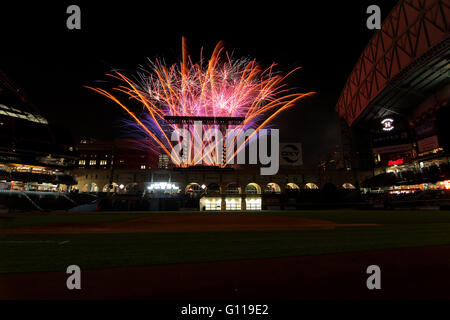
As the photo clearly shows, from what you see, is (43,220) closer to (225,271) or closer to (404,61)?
(225,271)

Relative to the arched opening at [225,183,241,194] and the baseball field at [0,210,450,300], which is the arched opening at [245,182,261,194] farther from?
the baseball field at [0,210,450,300]

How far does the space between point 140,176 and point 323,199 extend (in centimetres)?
4025

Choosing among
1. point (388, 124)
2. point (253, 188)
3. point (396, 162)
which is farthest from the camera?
point (253, 188)

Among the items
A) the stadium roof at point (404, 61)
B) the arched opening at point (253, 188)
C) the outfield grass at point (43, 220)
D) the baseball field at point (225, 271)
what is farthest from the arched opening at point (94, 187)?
the stadium roof at point (404, 61)

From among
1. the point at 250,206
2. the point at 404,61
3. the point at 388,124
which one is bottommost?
the point at 250,206

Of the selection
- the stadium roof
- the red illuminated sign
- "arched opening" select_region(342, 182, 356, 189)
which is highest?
the stadium roof

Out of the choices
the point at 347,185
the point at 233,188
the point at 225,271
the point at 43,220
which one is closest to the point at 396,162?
the point at 347,185

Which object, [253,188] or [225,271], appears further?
[253,188]

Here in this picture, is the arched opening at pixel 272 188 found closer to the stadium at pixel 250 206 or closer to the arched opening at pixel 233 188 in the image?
the stadium at pixel 250 206

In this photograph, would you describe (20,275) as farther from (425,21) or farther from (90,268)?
(425,21)

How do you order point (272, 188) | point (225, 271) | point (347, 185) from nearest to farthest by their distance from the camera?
point (225, 271), point (347, 185), point (272, 188)

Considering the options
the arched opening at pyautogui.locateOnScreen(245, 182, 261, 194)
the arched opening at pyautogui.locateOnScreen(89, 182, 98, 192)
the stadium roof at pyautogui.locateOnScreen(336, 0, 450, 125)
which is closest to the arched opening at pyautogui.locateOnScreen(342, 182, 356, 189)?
the stadium roof at pyautogui.locateOnScreen(336, 0, 450, 125)

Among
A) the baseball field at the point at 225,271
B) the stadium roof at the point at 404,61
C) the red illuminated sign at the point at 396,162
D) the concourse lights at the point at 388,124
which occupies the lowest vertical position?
the baseball field at the point at 225,271

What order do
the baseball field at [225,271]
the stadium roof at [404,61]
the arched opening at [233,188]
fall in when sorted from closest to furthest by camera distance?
the baseball field at [225,271], the stadium roof at [404,61], the arched opening at [233,188]
